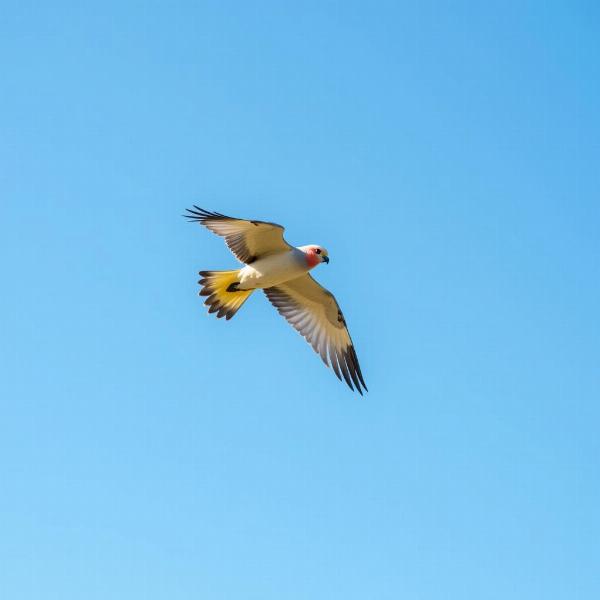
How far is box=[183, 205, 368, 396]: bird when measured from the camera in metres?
20.1

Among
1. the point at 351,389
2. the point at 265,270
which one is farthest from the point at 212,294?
the point at 351,389

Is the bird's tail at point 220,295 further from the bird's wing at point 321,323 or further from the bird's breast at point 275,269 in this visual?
the bird's wing at point 321,323

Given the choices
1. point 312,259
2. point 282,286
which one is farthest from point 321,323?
point 312,259

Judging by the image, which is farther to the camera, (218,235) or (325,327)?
(325,327)

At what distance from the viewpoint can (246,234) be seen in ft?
66.1

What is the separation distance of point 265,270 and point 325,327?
2.44 m

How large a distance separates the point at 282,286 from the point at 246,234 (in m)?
2.30

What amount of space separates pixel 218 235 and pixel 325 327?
131 inches

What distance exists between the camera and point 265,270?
20.5m

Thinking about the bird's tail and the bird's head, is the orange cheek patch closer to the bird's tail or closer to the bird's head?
the bird's head

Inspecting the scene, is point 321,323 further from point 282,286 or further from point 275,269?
point 275,269

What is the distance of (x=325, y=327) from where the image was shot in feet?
73.5

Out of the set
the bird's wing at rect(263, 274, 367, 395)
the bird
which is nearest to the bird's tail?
the bird

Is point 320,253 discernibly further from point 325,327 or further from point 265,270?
point 325,327
